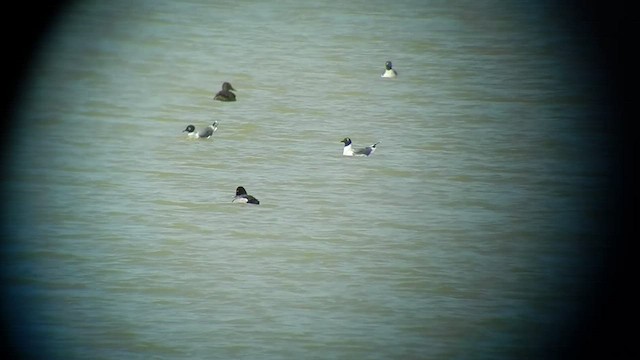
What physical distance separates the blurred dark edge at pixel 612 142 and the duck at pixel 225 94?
1597mm

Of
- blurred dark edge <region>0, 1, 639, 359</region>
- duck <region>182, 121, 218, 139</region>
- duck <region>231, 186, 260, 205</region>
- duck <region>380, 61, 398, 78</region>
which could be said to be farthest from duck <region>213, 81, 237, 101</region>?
duck <region>231, 186, 260, 205</region>

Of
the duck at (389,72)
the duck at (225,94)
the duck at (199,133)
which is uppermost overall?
the duck at (389,72)

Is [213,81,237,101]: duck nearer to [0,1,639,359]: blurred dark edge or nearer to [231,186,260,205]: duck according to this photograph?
[0,1,639,359]: blurred dark edge

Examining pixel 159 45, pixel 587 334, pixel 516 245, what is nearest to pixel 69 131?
pixel 159 45

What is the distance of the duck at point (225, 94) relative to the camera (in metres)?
9.83

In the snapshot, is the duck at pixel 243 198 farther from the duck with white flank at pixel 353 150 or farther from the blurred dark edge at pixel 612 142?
the blurred dark edge at pixel 612 142

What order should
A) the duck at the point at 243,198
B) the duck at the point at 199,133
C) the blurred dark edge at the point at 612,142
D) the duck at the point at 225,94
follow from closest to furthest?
the blurred dark edge at the point at 612,142, the duck at the point at 243,198, the duck at the point at 199,133, the duck at the point at 225,94

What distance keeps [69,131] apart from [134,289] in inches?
120

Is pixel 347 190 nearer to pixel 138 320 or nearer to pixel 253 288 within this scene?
pixel 253 288

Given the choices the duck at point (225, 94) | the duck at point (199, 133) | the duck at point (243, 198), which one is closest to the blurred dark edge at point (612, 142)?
the duck at point (199, 133)

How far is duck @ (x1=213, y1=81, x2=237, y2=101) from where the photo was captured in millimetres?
9828

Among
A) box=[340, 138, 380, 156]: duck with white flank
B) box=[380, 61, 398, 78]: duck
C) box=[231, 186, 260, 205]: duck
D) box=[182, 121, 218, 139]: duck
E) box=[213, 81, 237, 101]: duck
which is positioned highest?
box=[380, 61, 398, 78]: duck

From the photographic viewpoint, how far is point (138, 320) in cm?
585

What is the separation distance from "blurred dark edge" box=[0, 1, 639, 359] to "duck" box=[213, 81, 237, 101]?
1.60m
